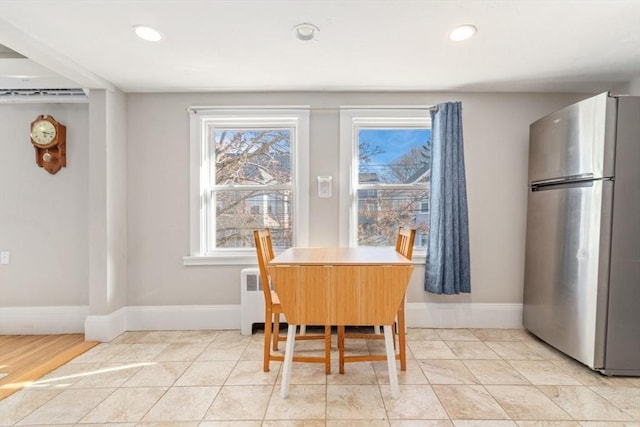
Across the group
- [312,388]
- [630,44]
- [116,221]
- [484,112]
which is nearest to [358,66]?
[484,112]

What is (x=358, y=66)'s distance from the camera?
7.38 feet

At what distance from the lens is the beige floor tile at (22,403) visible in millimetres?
1574

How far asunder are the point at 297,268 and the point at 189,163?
1670mm

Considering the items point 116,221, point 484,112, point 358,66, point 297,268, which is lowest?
point 297,268

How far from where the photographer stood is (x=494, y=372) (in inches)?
79.4

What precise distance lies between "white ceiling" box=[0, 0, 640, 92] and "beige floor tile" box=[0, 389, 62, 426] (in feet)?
6.62

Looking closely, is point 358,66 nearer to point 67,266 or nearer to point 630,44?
point 630,44

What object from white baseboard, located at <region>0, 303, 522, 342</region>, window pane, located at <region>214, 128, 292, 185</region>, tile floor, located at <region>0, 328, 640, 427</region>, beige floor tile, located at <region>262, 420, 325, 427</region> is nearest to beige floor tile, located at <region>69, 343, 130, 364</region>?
tile floor, located at <region>0, 328, 640, 427</region>

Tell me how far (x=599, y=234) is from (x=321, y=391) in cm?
195

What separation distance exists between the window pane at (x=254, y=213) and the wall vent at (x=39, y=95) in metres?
1.40

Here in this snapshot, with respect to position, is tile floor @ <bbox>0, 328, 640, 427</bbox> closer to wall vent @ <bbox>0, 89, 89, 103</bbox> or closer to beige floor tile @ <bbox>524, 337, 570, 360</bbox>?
beige floor tile @ <bbox>524, 337, 570, 360</bbox>

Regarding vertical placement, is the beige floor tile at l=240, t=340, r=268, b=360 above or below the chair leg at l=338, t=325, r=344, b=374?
below

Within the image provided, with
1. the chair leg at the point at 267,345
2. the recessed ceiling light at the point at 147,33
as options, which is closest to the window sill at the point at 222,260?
the chair leg at the point at 267,345

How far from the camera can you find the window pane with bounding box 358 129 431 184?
9.36 ft
